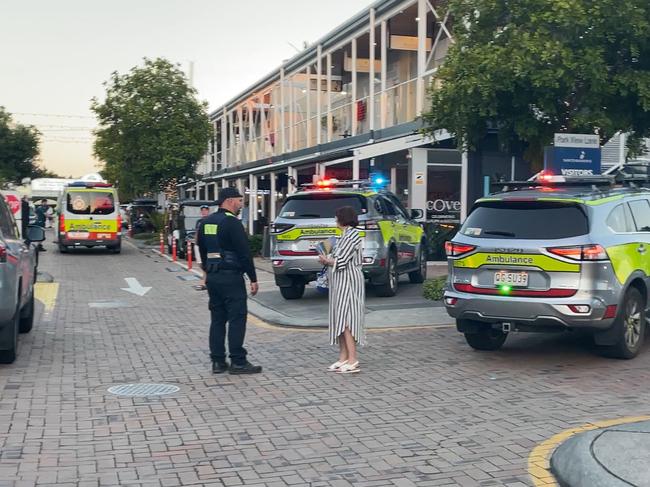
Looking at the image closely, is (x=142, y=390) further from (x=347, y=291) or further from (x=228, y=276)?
(x=347, y=291)

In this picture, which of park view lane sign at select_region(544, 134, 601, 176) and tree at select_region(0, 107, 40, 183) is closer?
park view lane sign at select_region(544, 134, 601, 176)

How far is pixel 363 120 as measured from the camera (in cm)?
2491

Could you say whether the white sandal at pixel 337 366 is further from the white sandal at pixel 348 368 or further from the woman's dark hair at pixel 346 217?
the woman's dark hair at pixel 346 217

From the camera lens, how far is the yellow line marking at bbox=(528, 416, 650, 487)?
4.96 meters

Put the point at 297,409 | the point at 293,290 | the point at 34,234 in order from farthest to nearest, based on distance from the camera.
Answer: the point at 293,290
the point at 34,234
the point at 297,409

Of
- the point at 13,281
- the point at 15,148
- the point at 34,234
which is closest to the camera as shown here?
the point at 13,281

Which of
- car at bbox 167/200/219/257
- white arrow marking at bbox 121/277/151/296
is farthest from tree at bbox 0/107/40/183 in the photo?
white arrow marking at bbox 121/277/151/296

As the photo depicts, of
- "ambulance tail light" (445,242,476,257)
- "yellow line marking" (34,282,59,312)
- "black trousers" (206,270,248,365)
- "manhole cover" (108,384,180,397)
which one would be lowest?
"yellow line marking" (34,282,59,312)

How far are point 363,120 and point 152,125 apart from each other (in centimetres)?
980

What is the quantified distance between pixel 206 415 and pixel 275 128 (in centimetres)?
2927

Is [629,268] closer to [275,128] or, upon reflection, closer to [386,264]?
[386,264]

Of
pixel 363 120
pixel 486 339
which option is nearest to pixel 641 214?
pixel 486 339

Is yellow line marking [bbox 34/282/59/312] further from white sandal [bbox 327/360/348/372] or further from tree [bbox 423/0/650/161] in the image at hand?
tree [bbox 423/0/650/161]

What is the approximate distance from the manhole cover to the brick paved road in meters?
0.12
